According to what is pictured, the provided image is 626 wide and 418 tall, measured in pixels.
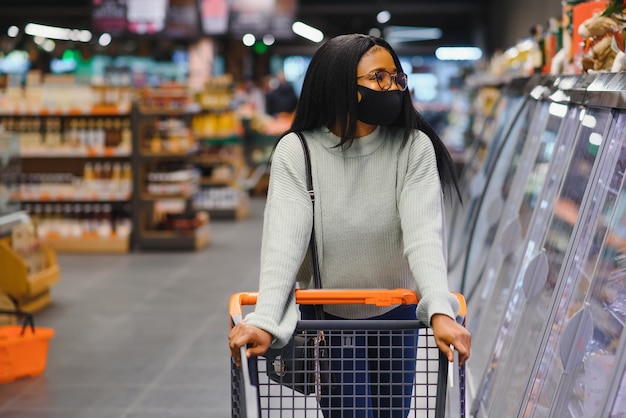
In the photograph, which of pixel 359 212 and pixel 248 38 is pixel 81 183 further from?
pixel 359 212

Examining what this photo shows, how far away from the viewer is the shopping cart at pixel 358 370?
2.22 metres

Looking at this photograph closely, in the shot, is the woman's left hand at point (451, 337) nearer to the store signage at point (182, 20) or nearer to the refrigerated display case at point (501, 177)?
the refrigerated display case at point (501, 177)

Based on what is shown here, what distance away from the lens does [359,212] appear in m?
2.51

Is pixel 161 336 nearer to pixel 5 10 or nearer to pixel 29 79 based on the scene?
pixel 29 79

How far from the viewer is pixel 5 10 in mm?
24562

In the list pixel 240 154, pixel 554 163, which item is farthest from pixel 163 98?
pixel 554 163

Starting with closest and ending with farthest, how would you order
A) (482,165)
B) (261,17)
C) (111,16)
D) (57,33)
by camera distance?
(482,165) < (111,16) < (261,17) < (57,33)

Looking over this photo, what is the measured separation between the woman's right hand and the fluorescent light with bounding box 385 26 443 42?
3322cm

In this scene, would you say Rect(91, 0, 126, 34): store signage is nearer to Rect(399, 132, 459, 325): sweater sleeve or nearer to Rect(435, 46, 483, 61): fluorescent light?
Rect(399, 132, 459, 325): sweater sleeve

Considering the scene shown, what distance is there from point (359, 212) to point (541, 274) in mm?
1106

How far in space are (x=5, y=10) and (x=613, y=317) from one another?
24.1 metres

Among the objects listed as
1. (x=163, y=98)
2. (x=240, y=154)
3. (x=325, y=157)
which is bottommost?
(x=240, y=154)

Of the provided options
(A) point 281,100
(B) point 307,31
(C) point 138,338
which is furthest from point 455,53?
(C) point 138,338

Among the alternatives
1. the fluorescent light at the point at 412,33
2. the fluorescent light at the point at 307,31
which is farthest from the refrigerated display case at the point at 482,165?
the fluorescent light at the point at 412,33
